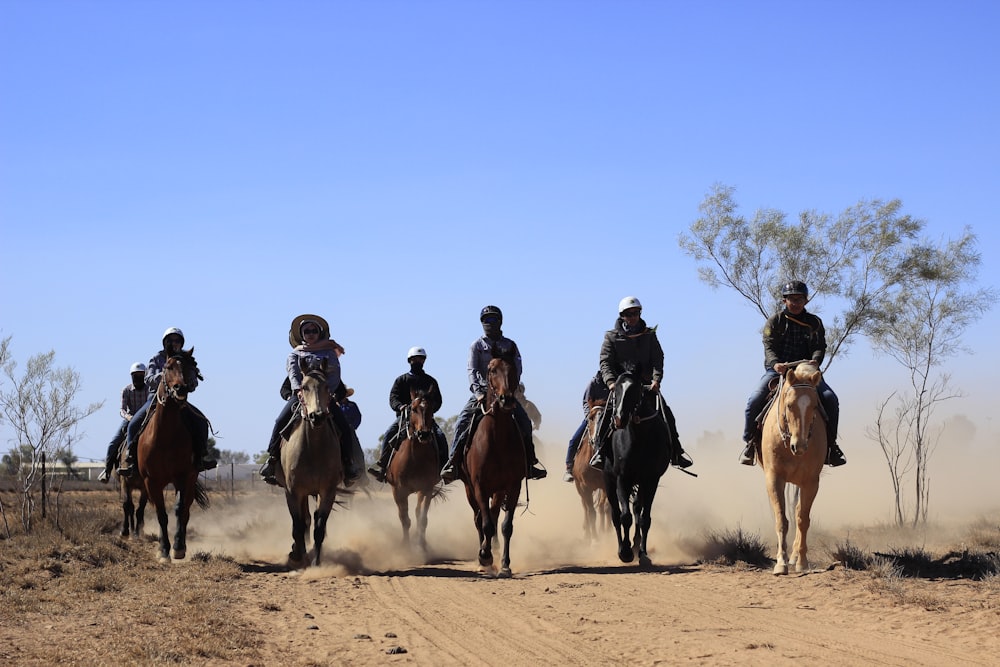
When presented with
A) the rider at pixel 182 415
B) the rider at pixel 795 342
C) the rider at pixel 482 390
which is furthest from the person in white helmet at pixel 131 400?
the rider at pixel 795 342

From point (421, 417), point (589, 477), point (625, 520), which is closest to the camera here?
point (625, 520)

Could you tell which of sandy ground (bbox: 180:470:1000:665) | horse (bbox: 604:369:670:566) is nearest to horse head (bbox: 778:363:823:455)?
sandy ground (bbox: 180:470:1000:665)

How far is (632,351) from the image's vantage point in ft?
53.0

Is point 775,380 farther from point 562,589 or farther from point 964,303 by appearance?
point 964,303

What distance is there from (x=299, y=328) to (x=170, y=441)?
257cm

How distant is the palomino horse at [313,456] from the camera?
15.7 meters

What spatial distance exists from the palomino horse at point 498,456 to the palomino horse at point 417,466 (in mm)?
3551

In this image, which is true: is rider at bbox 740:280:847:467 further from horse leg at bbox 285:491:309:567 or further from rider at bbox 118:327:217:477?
rider at bbox 118:327:217:477

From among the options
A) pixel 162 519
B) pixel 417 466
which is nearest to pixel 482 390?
pixel 417 466

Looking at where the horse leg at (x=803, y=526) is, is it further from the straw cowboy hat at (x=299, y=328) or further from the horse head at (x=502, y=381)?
the straw cowboy hat at (x=299, y=328)

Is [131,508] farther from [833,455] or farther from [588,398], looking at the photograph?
[833,455]

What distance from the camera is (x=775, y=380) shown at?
49.6 feet

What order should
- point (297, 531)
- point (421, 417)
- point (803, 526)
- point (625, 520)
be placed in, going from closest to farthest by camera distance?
point (803, 526), point (625, 520), point (297, 531), point (421, 417)

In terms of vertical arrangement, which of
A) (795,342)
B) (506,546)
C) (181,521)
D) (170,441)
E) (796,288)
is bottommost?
(506,546)
